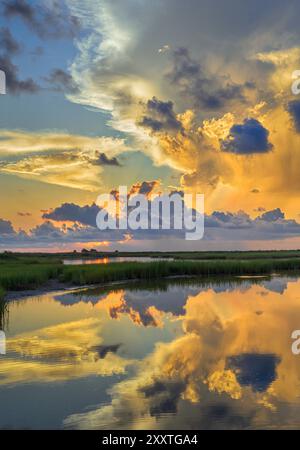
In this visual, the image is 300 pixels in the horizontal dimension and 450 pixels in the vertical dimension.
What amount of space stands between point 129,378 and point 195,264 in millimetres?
40466

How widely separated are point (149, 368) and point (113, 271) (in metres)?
30.0

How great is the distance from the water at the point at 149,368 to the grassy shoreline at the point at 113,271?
6248 mm

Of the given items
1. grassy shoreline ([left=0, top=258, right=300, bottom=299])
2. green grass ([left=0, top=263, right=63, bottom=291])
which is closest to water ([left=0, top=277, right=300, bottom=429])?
green grass ([left=0, top=263, right=63, bottom=291])

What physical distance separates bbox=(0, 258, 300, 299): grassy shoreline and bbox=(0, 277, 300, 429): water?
20.5 feet

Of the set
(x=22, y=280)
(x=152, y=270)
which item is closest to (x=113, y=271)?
(x=152, y=270)

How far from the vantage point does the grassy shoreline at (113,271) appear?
3216 cm

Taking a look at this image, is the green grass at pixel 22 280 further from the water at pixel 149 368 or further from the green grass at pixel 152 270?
the water at pixel 149 368

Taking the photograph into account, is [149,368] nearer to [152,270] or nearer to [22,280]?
[22,280]

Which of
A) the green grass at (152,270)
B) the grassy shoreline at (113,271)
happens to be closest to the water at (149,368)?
the grassy shoreline at (113,271)

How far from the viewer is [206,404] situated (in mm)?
9828

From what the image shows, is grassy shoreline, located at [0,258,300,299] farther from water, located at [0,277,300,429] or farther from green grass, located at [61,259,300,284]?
water, located at [0,277,300,429]

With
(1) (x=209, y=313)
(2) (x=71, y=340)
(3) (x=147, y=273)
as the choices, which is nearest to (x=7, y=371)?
(2) (x=71, y=340)
